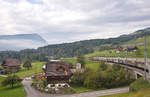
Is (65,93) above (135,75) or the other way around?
the other way around

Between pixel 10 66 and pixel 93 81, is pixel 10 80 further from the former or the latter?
pixel 10 66

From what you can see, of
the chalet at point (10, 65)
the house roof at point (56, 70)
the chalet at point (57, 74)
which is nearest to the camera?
the chalet at point (57, 74)

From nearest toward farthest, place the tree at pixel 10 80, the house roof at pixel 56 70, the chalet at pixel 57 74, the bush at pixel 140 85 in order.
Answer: the bush at pixel 140 85 → the tree at pixel 10 80 → the chalet at pixel 57 74 → the house roof at pixel 56 70

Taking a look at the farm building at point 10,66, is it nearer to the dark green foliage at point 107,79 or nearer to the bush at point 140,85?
the dark green foliage at point 107,79

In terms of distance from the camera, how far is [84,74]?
180 ft

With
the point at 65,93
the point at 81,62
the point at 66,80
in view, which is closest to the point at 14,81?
the point at 66,80

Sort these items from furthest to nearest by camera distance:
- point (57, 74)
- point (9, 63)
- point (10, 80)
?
point (9, 63)
point (57, 74)
point (10, 80)

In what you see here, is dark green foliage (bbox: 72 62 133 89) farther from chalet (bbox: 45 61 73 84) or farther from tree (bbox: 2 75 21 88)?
tree (bbox: 2 75 21 88)

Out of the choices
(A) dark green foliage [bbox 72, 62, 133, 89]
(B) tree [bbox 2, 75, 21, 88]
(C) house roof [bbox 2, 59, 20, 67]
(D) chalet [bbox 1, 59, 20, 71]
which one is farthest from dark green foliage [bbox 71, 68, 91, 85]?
(C) house roof [bbox 2, 59, 20, 67]

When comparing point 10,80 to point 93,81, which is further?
point 10,80

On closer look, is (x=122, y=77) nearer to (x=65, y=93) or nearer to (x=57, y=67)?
(x=65, y=93)

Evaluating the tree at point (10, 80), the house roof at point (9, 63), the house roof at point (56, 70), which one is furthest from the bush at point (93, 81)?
the house roof at point (9, 63)

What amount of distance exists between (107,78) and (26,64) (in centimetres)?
6841

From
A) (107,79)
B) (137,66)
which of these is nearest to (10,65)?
(107,79)
